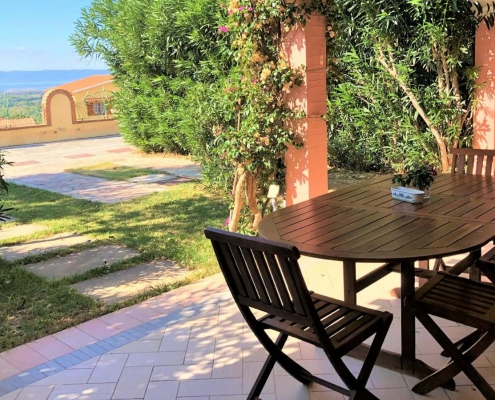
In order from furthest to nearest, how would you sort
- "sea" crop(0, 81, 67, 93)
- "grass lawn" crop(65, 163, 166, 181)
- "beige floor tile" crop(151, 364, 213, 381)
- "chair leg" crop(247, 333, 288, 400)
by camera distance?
"sea" crop(0, 81, 67, 93) < "grass lawn" crop(65, 163, 166, 181) < "beige floor tile" crop(151, 364, 213, 381) < "chair leg" crop(247, 333, 288, 400)

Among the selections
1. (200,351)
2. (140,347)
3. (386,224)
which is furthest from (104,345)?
(386,224)

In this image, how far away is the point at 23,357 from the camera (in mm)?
3102

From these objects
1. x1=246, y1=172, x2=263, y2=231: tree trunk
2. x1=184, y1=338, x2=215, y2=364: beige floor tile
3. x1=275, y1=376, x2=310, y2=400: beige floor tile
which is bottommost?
x1=275, y1=376, x2=310, y2=400: beige floor tile

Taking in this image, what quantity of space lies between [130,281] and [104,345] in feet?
3.87

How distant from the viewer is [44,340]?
10.9 ft

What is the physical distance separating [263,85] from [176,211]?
2.65 metres

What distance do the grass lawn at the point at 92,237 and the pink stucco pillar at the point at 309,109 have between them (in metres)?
1.08

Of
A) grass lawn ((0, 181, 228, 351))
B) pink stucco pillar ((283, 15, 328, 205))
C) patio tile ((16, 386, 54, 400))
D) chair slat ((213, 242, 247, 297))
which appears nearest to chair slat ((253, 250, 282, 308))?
chair slat ((213, 242, 247, 297))

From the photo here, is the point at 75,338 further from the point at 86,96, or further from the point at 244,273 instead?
the point at 86,96

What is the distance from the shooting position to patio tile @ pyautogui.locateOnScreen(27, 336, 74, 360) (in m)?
3.12

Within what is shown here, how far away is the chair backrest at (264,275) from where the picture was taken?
202 cm

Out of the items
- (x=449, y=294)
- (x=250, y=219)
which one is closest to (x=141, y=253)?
(x=250, y=219)

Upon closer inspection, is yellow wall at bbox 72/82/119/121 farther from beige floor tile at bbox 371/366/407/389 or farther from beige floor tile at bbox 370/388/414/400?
beige floor tile at bbox 370/388/414/400

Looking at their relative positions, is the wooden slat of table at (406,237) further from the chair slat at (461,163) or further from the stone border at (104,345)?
the stone border at (104,345)
